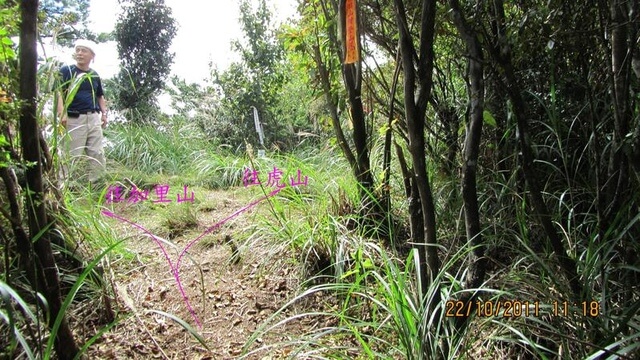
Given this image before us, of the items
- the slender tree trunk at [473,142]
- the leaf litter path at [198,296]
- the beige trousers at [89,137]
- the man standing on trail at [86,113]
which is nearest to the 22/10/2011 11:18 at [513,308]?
the slender tree trunk at [473,142]

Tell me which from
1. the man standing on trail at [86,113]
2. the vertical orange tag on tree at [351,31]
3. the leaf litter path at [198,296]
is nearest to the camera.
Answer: the leaf litter path at [198,296]

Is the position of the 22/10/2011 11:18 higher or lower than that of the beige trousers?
lower

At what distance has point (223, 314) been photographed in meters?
1.75

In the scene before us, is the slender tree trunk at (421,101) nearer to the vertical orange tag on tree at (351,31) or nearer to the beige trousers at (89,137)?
the vertical orange tag on tree at (351,31)

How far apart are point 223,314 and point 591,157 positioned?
6.14 feet

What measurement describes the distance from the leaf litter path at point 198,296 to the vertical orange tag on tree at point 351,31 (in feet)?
3.52

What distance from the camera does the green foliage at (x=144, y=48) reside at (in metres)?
9.00

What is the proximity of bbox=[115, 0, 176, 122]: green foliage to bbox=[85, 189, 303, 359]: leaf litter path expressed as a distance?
7.52 meters

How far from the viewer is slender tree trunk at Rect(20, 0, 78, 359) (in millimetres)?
981

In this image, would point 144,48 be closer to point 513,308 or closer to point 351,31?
point 351,31

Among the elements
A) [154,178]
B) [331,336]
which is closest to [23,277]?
[331,336]

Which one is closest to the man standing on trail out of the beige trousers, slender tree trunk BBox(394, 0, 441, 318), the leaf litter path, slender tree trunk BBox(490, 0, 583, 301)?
the beige trousers

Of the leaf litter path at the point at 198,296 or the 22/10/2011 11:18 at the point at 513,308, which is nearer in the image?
the 22/10/2011 11:18 at the point at 513,308

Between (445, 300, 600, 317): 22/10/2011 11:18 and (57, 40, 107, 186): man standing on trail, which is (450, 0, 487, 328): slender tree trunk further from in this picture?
(57, 40, 107, 186): man standing on trail
